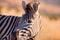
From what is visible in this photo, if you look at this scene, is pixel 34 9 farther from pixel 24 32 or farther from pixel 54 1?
pixel 54 1

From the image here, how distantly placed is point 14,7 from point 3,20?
4460 millimetres

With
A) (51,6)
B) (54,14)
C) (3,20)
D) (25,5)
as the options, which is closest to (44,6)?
(51,6)

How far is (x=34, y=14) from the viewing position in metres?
0.92

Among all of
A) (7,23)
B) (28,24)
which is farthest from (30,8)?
(7,23)

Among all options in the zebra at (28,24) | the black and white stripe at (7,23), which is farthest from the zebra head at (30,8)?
the black and white stripe at (7,23)

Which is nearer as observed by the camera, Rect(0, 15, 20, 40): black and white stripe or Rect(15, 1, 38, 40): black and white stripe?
Rect(15, 1, 38, 40): black and white stripe

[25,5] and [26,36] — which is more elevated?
[25,5]

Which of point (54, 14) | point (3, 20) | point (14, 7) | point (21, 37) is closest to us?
point (21, 37)

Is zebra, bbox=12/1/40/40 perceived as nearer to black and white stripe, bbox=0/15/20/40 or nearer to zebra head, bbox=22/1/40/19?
zebra head, bbox=22/1/40/19

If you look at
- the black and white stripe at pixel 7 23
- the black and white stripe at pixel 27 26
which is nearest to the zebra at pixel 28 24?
the black and white stripe at pixel 27 26

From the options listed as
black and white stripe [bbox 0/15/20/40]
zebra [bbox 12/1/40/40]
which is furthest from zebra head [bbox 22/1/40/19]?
black and white stripe [bbox 0/15/20/40]

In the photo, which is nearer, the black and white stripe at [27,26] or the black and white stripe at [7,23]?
the black and white stripe at [27,26]

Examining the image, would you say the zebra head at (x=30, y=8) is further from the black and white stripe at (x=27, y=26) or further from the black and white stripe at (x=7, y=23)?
the black and white stripe at (x=7, y=23)

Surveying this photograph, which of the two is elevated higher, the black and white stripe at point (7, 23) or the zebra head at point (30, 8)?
the zebra head at point (30, 8)
